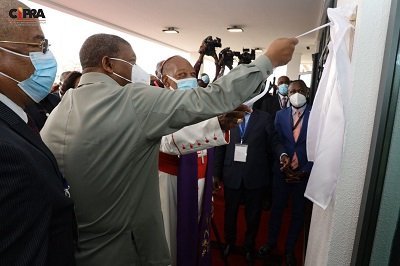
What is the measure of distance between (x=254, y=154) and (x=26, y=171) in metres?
2.01

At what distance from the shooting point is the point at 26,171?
0.63m

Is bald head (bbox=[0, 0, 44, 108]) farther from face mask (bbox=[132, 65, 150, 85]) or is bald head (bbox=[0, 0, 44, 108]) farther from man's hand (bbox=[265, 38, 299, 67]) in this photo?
man's hand (bbox=[265, 38, 299, 67])

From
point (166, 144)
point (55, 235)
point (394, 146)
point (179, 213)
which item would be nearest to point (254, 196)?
point (179, 213)

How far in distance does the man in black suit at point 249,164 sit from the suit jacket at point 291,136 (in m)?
0.07

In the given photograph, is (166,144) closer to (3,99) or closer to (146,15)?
(3,99)

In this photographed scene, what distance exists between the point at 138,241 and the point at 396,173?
3.04 feet

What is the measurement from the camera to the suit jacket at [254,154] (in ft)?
8.02

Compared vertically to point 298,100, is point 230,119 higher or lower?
lower

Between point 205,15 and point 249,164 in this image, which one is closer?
point 249,164

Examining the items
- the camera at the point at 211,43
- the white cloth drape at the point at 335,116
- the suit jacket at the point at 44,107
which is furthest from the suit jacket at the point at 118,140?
the suit jacket at the point at 44,107

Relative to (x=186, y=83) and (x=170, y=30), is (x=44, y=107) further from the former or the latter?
(x=170, y=30)

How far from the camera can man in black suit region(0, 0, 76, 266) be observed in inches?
23.4

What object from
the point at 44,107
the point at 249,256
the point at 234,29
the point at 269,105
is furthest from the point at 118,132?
the point at 234,29

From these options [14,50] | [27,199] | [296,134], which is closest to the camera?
[27,199]
